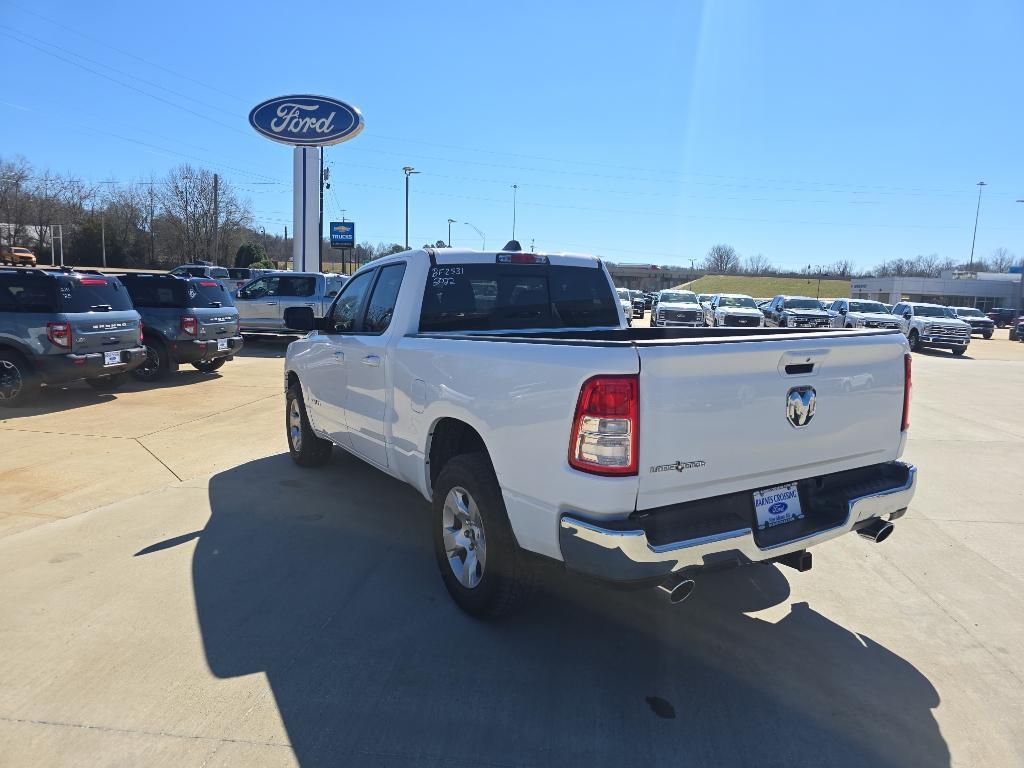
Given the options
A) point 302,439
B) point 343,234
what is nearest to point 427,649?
point 302,439

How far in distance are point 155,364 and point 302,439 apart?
6.89 m

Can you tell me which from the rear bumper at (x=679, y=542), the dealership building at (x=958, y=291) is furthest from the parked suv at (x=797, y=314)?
the dealership building at (x=958, y=291)

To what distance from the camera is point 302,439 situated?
6266 mm

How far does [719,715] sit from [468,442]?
1.83m

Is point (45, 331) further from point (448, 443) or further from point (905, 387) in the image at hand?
point (905, 387)

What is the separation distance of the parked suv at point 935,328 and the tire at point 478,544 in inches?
964

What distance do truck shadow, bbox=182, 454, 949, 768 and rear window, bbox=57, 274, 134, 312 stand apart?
20.6 ft

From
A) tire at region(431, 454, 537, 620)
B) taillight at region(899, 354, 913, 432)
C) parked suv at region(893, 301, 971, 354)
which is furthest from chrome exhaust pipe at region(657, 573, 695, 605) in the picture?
parked suv at region(893, 301, 971, 354)

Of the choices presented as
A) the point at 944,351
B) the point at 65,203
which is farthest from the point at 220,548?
the point at 65,203

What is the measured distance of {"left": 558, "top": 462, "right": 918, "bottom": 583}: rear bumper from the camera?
261 centimetres

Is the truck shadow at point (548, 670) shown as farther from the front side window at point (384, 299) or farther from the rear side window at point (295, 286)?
the rear side window at point (295, 286)

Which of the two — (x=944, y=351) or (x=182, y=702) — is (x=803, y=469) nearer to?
(x=182, y=702)

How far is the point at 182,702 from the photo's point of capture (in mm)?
2848

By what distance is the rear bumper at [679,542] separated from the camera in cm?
261
